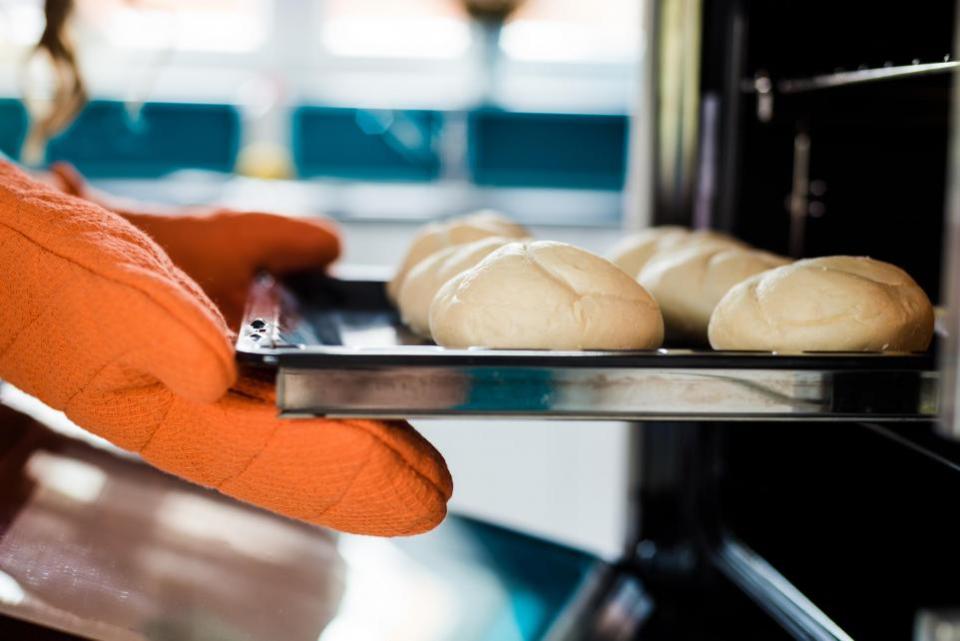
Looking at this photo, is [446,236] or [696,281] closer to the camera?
[696,281]

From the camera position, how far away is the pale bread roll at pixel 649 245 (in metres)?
0.97

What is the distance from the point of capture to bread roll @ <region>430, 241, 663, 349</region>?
67 cm

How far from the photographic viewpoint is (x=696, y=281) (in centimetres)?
85

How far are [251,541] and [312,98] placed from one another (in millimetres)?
2624

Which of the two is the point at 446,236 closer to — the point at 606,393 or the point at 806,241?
the point at 806,241

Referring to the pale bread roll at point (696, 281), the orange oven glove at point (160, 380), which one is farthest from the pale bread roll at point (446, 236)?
the orange oven glove at point (160, 380)

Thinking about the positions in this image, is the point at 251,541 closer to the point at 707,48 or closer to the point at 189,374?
the point at 189,374

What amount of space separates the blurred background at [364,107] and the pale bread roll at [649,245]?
77.9 inches

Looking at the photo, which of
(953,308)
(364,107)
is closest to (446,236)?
(953,308)

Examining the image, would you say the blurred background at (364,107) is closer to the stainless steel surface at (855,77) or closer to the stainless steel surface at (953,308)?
the stainless steel surface at (855,77)

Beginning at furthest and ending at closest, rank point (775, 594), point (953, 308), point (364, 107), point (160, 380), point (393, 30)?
point (393, 30) → point (364, 107) → point (775, 594) → point (160, 380) → point (953, 308)

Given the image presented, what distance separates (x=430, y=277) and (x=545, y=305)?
0.78ft

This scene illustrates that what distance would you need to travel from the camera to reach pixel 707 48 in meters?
1.27

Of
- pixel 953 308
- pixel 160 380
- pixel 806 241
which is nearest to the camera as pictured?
pixel 953 308
